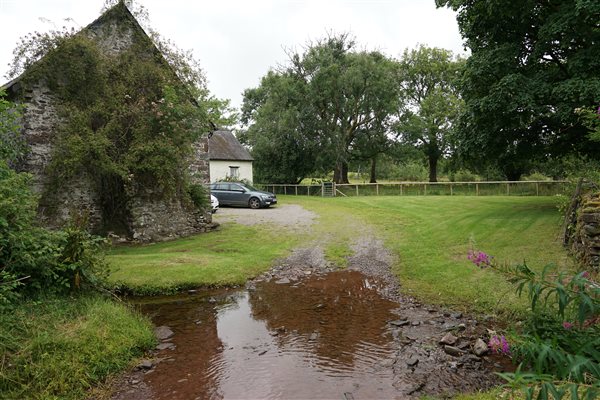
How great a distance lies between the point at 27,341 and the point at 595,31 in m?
14.9

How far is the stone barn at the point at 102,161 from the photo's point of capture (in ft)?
38.6

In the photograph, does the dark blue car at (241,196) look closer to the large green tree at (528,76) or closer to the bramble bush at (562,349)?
the large green tree at (528,76)

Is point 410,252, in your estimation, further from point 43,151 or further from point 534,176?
point 534,176

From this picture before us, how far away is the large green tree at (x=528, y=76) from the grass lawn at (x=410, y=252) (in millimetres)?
2593

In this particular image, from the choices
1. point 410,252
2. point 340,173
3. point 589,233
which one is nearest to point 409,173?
point 340,173

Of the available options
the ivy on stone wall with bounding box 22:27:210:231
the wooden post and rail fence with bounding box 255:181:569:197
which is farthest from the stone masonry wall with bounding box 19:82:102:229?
the wooden post and rail fence with bounding box 255:181:569:197

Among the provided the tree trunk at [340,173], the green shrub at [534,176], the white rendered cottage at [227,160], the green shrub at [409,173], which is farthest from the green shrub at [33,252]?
the green shrub at [409,173]

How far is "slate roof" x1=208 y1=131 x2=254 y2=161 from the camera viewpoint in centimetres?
3350

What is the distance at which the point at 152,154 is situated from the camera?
12.5 m

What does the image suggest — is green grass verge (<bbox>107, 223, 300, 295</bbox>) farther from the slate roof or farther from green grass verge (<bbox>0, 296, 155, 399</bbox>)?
the slate roof

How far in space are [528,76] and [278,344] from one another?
12092mm

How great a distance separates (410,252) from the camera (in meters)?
11.0

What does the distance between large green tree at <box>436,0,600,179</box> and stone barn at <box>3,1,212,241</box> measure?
33.0ft

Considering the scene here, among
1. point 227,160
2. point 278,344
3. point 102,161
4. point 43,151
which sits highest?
point 227,160
